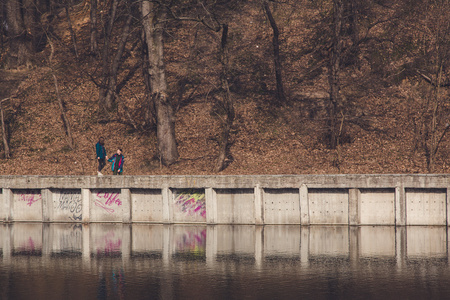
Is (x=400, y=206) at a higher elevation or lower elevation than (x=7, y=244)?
higher

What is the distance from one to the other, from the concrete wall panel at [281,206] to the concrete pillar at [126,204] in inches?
203

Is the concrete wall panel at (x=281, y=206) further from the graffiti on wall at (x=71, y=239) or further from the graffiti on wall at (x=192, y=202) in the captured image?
the graffiti on wall at (x=71, y=239)

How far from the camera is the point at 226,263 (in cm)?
1441

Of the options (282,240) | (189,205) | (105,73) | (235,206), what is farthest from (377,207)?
(105,73)

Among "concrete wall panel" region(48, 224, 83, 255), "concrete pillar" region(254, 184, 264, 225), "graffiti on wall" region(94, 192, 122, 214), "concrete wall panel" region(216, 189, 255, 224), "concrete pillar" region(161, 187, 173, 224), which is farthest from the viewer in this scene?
"graffiti on wall" region(94, 192, 122, 214)

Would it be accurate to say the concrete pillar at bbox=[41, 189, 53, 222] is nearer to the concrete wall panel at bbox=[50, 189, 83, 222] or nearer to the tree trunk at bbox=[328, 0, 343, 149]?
the concrete wall panel at bbox=[50, 189, 83, 222]

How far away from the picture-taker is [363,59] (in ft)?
113

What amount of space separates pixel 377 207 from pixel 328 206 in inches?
68.6

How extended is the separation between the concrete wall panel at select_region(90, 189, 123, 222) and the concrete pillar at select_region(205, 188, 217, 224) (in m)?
3.43

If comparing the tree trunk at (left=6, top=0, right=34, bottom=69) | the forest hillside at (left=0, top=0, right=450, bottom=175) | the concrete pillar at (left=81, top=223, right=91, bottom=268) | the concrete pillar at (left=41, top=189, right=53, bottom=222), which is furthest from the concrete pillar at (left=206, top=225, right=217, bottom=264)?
the tree trunk at (left=6, top=0, right=34, bottom=69)

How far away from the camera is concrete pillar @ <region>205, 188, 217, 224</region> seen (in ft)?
70.7

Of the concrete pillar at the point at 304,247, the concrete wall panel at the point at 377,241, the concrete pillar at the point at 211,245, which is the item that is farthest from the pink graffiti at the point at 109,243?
the concrete wall panel at the point at 377,241

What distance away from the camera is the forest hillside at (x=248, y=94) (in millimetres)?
27406

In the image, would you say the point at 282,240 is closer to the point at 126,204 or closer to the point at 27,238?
the point at 126,204
